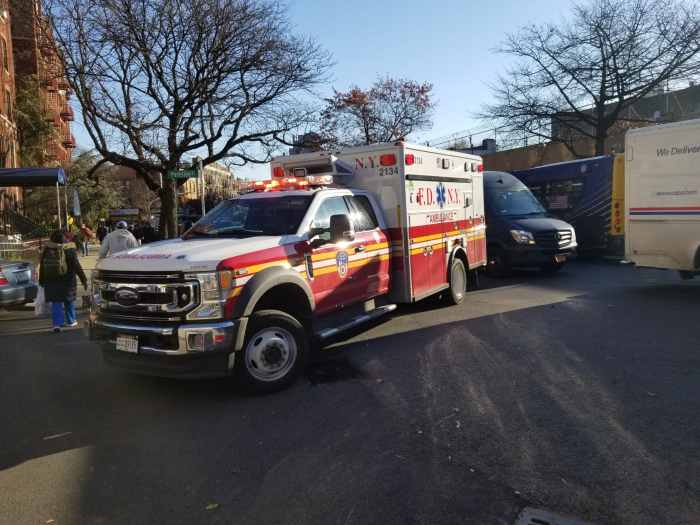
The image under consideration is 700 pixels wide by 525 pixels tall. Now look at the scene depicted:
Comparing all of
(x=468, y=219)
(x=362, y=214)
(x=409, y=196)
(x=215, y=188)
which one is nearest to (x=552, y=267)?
(x=468, y=219)

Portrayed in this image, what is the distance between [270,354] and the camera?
18.0 ft

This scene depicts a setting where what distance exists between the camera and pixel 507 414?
4.63m

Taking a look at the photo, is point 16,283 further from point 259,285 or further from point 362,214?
point 259,285

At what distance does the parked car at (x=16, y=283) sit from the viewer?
974cm

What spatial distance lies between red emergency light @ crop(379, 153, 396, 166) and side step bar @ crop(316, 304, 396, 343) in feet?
6.41

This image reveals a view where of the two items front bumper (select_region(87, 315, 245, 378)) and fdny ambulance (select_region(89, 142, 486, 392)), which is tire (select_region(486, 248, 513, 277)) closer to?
fdny ambulance (select_region(89, 142, 486, 392))

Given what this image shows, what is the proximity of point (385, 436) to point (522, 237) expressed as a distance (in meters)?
9.24

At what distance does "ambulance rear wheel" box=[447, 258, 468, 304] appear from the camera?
9.65 m

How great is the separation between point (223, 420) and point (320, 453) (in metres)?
1.16

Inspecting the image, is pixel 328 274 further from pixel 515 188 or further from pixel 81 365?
pixel 515 188

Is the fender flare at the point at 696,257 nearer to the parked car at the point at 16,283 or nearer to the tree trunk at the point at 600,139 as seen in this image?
the parked car at the point at 16,283

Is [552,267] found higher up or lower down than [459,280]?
lower down

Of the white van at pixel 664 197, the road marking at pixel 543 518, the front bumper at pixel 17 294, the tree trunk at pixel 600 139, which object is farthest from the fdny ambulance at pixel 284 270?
the tree trunk at pixel 600 139

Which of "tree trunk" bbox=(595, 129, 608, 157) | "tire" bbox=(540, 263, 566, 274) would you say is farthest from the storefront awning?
"tree trunk" bbox=(595, 129, 608, 157)
